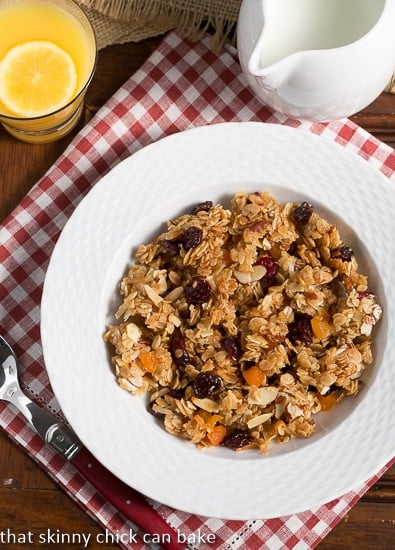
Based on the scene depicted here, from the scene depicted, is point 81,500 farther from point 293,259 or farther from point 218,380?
point 293,259

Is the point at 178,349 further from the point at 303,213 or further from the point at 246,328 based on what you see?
the point at 303,213

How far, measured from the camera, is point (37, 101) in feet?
4.51

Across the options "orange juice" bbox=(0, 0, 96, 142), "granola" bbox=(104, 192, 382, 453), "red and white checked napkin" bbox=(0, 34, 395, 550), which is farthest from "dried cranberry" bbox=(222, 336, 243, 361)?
"orange juice" bbox=(0, 0, 96, 142)

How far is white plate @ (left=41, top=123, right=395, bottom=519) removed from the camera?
1.20 meters

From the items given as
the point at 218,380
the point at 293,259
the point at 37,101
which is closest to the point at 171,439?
the point at 218,380

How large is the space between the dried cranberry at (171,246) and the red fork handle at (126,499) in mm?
384

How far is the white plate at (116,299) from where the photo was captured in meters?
1.20

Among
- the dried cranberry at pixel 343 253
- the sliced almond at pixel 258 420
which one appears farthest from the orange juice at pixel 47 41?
the sliced almond at pixel 258 420

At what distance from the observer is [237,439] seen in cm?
Answer: 120

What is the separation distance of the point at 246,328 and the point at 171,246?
7.2 inches

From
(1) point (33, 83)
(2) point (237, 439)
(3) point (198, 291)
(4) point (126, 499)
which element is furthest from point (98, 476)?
(1) point (33, 83)

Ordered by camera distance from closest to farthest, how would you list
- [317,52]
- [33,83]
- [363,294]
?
1. [317,52]
2. [363,294]
3. [33,83]

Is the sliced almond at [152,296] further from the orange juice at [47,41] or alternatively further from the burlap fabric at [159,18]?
the burlap fabric at [159,18]

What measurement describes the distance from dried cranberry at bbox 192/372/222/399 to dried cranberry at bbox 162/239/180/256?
0.21m
